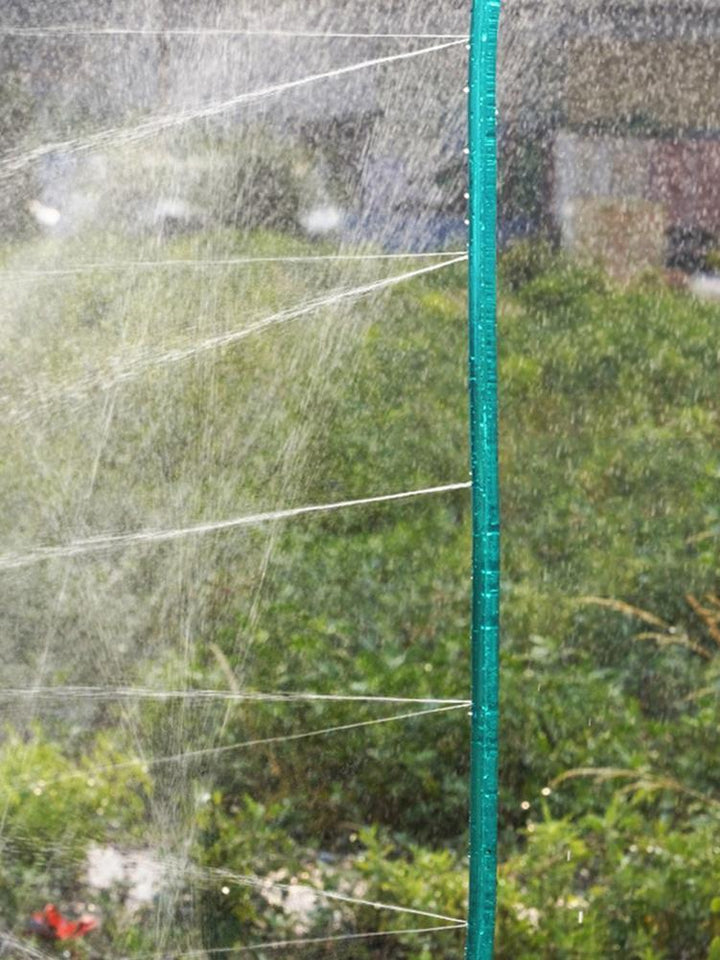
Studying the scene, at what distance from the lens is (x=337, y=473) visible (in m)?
2.14

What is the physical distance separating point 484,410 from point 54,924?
3.31 ft

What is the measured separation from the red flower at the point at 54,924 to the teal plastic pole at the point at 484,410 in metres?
0.69

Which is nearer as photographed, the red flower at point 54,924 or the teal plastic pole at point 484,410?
the teal plastic pole at point 484,410

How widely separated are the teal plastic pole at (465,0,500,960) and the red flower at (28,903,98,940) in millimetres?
686

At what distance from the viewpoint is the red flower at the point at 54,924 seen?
6.83ft

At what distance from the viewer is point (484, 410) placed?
1678 mm

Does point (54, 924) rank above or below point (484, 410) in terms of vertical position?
below

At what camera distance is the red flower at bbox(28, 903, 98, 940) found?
2.08m

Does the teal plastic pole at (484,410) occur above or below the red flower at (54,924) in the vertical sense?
above

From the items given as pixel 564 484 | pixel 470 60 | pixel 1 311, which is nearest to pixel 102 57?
pixel 1 311

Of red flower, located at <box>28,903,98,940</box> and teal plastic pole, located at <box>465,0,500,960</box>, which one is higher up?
teal plastic pole, located at <box>465,0,500,960</box>

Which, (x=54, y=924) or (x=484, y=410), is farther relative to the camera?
(x=54, y=924)

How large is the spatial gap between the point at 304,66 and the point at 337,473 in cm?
58

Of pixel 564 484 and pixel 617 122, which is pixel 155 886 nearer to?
pixel 564 484
